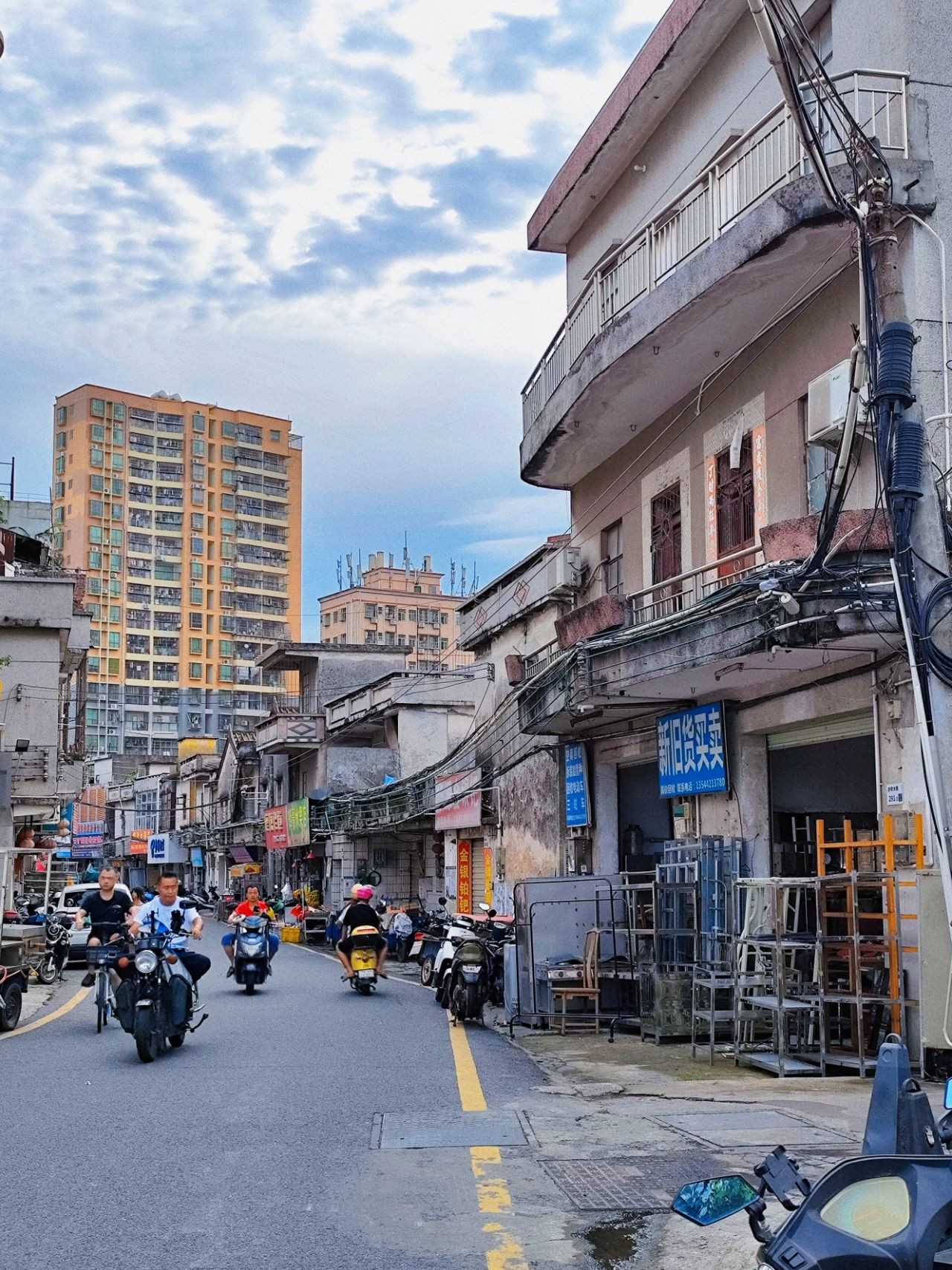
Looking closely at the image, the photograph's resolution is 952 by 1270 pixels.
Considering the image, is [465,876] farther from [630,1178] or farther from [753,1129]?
[630,1178]

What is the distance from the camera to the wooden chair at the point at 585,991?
50.9 ft

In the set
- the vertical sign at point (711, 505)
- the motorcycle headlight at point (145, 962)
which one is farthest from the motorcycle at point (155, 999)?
the vertical sign at point (711, 505)

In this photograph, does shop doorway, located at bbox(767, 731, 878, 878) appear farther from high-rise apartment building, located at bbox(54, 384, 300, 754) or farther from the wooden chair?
high-rise apartment building, located at bbox(54, 384, 300, 754)

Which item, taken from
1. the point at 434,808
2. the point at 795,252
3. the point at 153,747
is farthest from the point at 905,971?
the point at 153,747

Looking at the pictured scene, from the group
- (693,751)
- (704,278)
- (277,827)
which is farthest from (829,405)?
(277,827)

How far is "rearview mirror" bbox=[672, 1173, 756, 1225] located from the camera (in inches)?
153

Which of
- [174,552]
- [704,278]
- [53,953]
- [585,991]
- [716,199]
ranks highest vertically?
[174,552]

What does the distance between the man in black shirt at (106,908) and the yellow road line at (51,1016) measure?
2.83 feet

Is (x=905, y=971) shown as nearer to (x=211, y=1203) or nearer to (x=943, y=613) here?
(x=943, y=613)

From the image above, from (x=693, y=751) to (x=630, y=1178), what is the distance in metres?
10.6

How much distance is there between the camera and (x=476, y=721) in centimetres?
3544

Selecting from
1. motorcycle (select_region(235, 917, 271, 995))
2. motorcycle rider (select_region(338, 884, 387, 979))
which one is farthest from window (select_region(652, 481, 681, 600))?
motorcycle (select_region(235, 917, 271, 995))

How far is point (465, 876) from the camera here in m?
A: 33.8

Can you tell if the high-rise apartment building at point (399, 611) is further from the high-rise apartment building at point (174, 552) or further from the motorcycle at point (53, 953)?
the motorcycle at point (53, 953)
